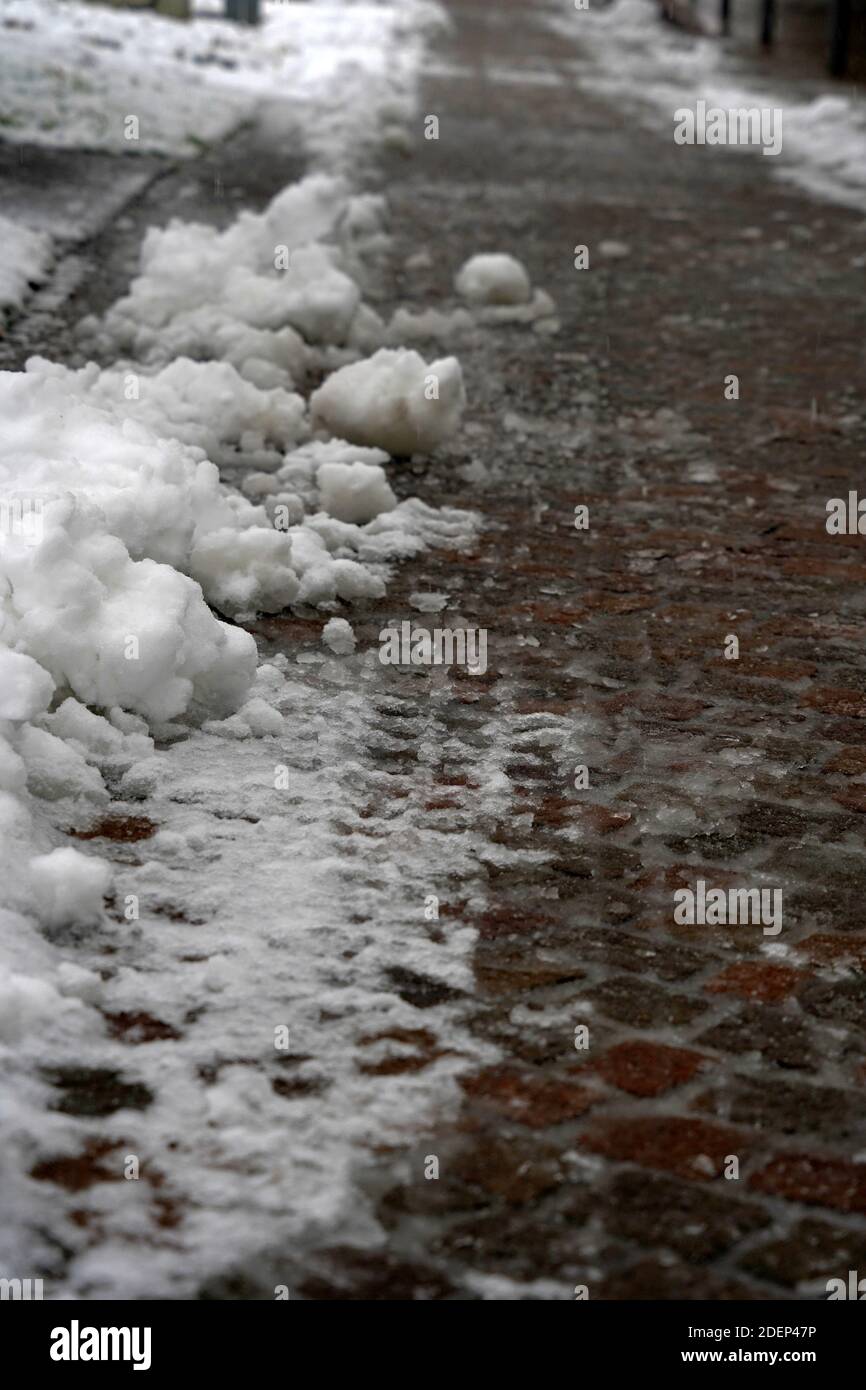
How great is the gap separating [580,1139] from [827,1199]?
0.36 metres

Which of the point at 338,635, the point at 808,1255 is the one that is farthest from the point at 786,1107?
the point at 338,635

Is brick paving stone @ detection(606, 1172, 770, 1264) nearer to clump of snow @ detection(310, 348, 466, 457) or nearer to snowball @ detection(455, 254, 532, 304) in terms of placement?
clump of snow @ detection(310, 348, 466, 457)

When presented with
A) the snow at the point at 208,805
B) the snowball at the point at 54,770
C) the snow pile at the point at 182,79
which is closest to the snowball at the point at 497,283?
the snow at the point at 208,805

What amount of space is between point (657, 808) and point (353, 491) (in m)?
1.67

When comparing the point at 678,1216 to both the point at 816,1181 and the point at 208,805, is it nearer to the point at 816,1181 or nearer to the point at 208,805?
the point at 816,1181

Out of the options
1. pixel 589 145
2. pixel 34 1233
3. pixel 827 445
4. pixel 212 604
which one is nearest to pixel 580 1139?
pixel 34 1233

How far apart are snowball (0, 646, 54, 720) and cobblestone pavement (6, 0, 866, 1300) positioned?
64cm

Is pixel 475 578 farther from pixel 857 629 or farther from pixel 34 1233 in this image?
pixel 34 1233

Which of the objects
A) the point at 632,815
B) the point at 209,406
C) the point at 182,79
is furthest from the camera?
the point at 182,79

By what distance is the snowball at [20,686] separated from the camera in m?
3.02

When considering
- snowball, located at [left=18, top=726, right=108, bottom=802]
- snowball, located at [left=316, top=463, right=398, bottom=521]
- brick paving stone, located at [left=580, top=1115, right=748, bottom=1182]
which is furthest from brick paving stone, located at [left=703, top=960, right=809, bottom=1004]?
snowball, located at [left=316, top=463, right=398, bottom=521]

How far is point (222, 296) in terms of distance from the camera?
6211mm

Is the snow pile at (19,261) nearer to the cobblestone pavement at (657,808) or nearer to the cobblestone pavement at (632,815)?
the cobblestone pavement at (632,815)

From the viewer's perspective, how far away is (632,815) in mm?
3270
